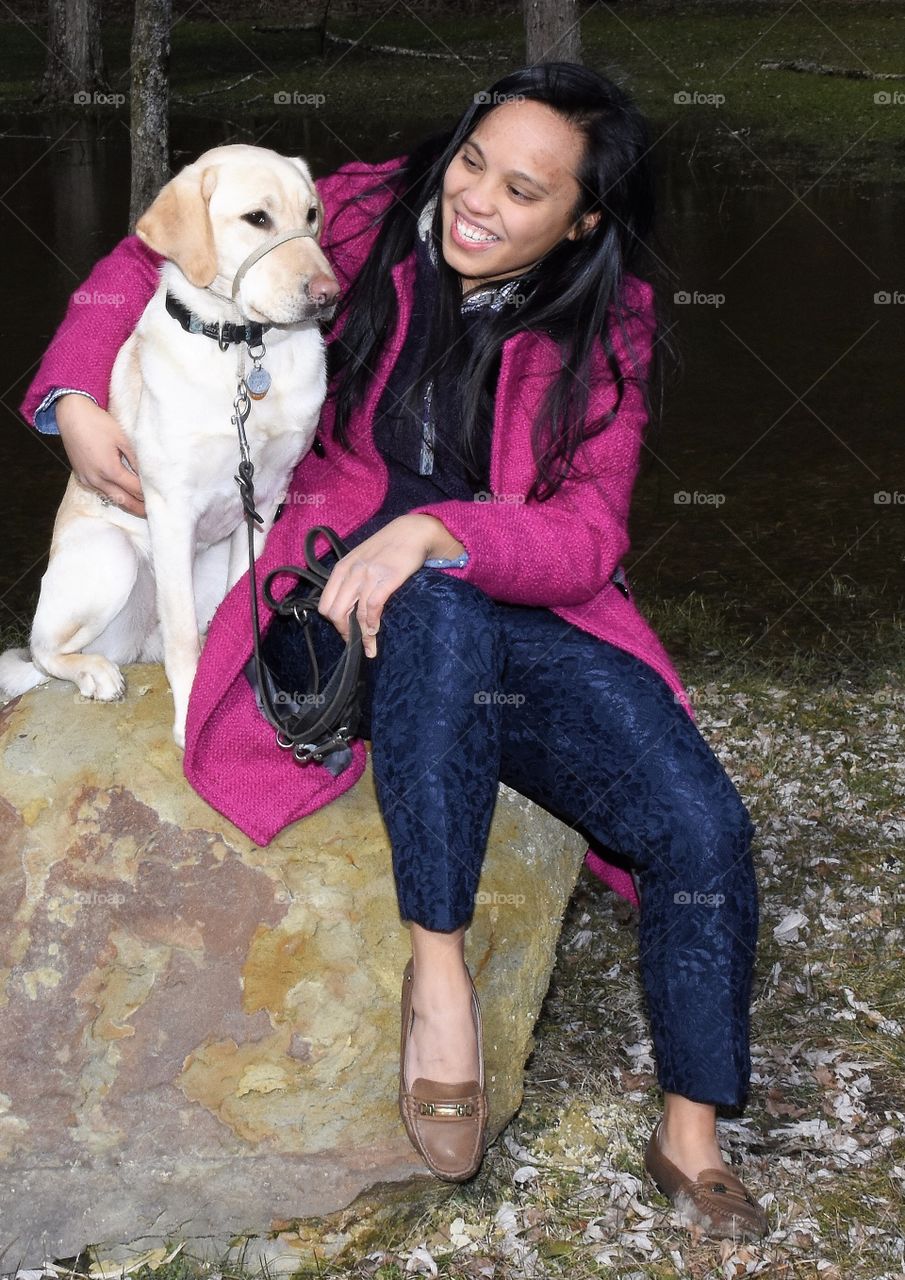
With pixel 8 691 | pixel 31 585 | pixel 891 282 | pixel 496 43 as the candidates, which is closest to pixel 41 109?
pixel 496 43

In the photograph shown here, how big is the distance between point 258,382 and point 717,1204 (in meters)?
1.81

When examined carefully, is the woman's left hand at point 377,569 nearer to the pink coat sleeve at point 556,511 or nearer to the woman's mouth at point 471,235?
the pink coat sleeve at point 556,511

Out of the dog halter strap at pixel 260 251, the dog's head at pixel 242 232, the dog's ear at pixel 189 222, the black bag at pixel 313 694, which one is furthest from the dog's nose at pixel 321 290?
the black bag at pixel 313 694

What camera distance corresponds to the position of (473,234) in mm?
2920

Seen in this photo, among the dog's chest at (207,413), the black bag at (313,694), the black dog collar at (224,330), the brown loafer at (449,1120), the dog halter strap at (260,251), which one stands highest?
the dog halter strap at (260,251)

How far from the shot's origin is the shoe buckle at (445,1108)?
253 centimetres

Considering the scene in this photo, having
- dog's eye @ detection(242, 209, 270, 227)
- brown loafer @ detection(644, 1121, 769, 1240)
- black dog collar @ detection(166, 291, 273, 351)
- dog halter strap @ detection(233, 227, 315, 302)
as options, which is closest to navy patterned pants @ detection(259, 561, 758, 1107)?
brown loafer @ detection(644, 1121, 769, 1240)

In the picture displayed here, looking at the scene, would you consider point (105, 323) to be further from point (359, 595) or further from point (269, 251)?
point (359, 595)

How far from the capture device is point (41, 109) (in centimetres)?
2053

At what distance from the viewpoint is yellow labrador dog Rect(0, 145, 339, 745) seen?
282 centimetres

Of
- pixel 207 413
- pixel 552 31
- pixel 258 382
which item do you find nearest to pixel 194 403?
pixel 207 413

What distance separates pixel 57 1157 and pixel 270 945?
57 centimetres

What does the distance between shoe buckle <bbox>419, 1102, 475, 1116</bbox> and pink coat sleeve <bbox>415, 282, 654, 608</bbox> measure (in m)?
0.93

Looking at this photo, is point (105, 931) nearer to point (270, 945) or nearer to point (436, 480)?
point (270, 945)
